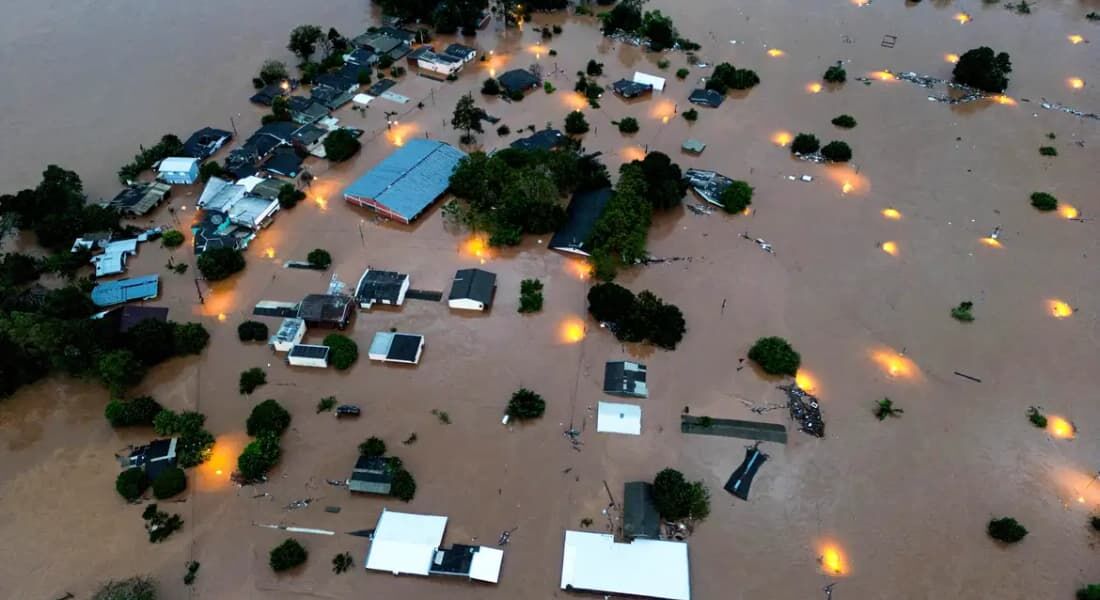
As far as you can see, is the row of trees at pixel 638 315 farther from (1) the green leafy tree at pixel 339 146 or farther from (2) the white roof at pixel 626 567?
(1) the green leafy tree at pixel 339 146

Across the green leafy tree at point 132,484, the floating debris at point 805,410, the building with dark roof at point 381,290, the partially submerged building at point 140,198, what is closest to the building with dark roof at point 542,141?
the building with dark roof at point 381,290

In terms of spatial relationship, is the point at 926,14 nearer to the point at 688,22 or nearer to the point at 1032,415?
the point at 688,22

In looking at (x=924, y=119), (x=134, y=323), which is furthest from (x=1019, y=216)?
(x=134, y=323)

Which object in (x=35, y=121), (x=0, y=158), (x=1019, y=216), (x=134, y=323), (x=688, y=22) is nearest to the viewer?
(x=134, y=323)

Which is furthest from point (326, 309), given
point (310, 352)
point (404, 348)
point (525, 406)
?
point (525, 406)

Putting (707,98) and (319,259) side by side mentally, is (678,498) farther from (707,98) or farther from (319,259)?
(707,98)

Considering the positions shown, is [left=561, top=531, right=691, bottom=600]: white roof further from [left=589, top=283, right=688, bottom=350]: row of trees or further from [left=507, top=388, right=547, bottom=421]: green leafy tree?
[left=589, top=283, right=688, bottom=350]: row of trees

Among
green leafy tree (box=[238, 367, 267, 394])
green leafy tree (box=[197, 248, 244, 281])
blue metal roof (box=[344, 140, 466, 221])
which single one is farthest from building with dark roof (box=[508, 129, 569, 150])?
green leafy tree (box=[238, 367, 267, 394])

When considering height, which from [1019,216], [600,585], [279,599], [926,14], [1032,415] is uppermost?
[926,14]
